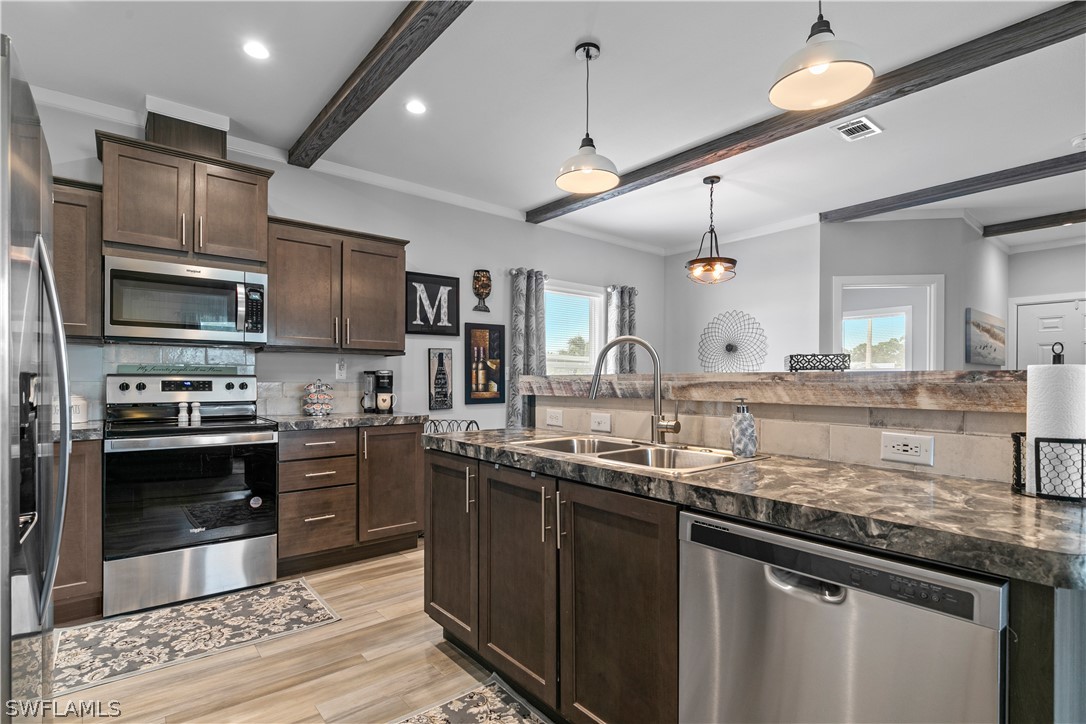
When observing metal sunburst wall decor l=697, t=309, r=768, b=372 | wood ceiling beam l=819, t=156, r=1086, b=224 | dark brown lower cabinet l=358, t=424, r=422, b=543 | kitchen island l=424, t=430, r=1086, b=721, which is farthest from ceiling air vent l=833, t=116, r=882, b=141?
dark brown lower cabinet l=358, t=424, r=422, b=543

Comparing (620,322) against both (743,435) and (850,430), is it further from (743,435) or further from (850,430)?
(850,430)

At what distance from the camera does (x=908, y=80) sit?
9.27 ft

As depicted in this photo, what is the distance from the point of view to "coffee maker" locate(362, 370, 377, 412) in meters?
4.05

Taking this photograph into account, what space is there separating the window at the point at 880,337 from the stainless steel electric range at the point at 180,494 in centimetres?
592

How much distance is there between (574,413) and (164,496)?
2125 mm

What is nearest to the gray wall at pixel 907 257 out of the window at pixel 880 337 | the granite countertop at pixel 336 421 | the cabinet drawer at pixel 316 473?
the window at pixel 880 337

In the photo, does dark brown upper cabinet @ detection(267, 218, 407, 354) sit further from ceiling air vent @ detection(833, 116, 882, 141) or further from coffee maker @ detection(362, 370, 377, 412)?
ceiling air vent @ detection(833, 116, 882, 141)

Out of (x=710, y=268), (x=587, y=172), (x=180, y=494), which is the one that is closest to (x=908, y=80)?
(x=587, y=172)

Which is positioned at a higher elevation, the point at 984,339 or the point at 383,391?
the point at 984,339

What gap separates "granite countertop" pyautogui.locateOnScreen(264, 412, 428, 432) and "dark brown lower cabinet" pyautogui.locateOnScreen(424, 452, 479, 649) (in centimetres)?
124

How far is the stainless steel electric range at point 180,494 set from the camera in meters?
2.69

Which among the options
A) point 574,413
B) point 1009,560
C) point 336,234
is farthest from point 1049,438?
point 336,234

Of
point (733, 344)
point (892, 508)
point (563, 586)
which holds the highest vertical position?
point (733, 344)

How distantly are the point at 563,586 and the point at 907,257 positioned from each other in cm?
524
